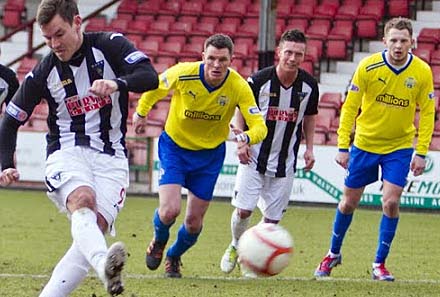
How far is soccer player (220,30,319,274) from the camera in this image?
10773 mm

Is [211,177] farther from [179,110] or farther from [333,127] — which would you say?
[333,127]

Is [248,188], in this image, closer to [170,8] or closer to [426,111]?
[426,111]

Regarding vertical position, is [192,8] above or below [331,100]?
above

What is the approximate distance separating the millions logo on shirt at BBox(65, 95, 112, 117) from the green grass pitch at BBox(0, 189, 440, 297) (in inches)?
72.4

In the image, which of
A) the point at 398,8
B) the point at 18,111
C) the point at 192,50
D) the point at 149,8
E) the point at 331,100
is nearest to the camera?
the point at 18,111

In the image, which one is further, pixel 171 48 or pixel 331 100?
pixel 171 48

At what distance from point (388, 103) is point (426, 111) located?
347 mm

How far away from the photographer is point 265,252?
812 cm

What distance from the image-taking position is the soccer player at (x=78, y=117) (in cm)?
713

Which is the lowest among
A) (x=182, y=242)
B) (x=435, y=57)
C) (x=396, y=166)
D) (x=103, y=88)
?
(x=182, y=242)

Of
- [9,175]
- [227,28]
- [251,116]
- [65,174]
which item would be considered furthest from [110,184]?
[227,28]

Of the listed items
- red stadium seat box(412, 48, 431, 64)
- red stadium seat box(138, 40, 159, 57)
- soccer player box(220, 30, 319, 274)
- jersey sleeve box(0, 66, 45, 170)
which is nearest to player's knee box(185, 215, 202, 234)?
soccer player box(220, 30, 319, 274)

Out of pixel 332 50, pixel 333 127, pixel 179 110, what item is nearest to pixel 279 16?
pixel 332 50

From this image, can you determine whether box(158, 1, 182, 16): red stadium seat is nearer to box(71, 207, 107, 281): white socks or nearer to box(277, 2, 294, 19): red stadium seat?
box(277, 2, 294, 19): red stadium seat
